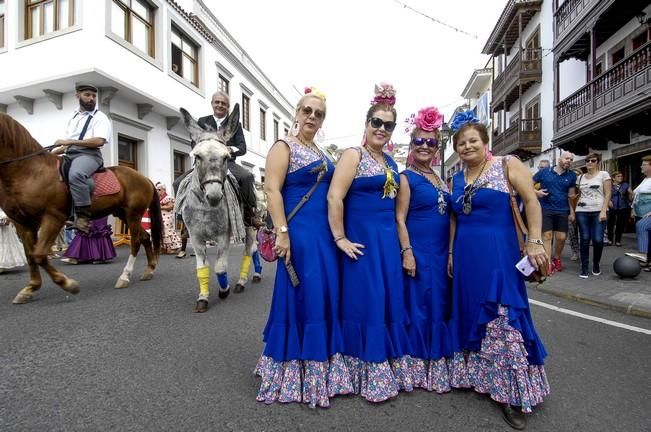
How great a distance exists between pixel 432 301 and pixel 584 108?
50.4 feet

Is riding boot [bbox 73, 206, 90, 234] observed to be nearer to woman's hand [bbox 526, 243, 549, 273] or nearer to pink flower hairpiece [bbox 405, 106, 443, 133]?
pink flower hairpiece [bbox 405, 106, 443, 133]

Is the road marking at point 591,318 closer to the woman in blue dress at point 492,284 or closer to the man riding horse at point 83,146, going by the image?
the woman in blue dress at point 492,284

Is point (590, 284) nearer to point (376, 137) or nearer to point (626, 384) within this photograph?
point (626, 384)

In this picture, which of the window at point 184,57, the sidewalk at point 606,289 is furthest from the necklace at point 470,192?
the window at point 184,57

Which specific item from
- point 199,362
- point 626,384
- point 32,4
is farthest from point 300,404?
point 32,4

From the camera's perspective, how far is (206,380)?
105 inches

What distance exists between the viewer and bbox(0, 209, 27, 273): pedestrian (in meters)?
6.90

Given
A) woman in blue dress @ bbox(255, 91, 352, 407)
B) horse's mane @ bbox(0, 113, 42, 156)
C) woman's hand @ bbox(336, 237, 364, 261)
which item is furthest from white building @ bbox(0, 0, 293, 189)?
woman's hand @ bbox(336, 237, 364, 261)

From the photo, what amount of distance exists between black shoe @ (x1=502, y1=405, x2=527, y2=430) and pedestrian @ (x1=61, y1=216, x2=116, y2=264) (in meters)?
8.22

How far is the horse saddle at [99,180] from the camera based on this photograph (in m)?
4.88

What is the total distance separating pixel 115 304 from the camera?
4.68m

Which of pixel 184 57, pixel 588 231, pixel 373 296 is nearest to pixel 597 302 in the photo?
pixel 588 231

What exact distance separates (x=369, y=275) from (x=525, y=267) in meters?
0.95

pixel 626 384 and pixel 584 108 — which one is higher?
pixel 584 108
